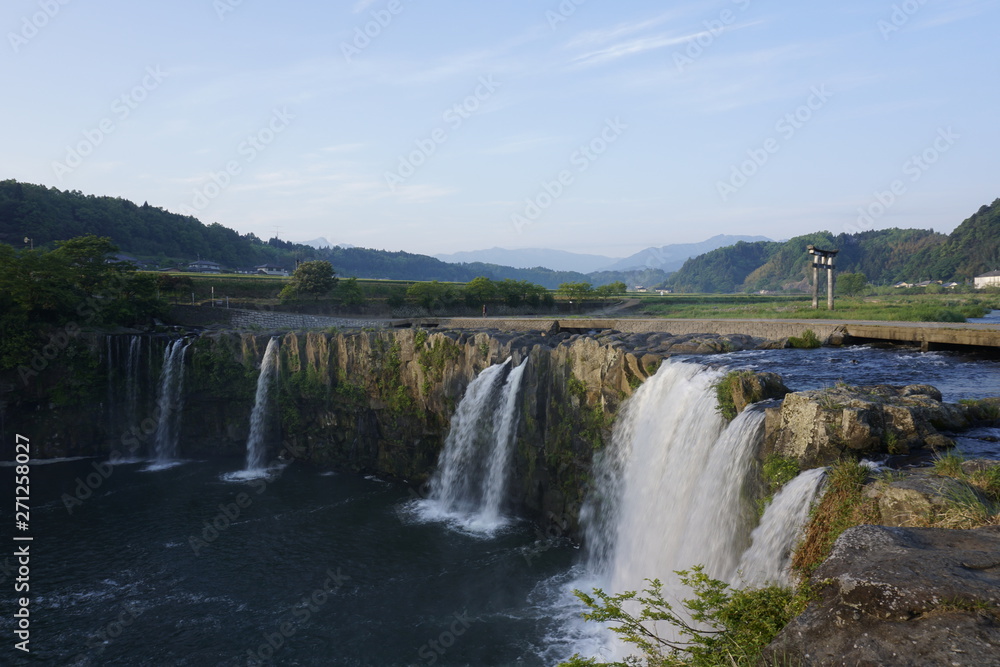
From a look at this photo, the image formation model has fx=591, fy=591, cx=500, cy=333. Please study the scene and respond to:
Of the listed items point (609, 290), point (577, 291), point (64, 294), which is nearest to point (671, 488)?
point (64, 294)

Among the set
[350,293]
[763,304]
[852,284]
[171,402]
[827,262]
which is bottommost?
[171,402]

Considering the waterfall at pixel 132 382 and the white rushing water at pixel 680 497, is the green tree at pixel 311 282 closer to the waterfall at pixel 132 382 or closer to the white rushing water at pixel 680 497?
the waterfall at pixel 132 382

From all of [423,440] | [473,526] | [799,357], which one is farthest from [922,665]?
[423,440]

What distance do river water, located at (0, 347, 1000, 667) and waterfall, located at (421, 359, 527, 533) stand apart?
5.28 ft

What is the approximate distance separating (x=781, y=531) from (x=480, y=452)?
58.0ft

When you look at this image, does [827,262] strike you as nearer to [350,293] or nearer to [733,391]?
[733,391]

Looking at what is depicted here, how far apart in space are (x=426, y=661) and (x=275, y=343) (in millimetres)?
24546

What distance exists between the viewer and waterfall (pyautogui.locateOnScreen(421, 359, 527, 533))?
83.8ft

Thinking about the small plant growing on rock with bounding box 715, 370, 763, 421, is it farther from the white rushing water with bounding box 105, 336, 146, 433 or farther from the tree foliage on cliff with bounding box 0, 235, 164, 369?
the tree foliage on cliff with bounding box 0, 235, 164, 369

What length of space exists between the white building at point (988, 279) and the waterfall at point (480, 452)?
8112 centimetres

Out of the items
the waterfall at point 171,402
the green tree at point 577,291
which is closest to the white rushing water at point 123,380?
the waterfall at point 171,402

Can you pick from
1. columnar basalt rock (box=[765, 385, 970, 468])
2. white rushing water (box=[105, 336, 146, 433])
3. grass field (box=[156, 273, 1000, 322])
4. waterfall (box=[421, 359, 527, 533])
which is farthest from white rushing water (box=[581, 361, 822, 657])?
white rushing water (box=[105, 336, 146, 433])

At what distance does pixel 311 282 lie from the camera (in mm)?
60531

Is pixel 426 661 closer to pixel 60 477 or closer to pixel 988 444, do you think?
pixel 988 444
